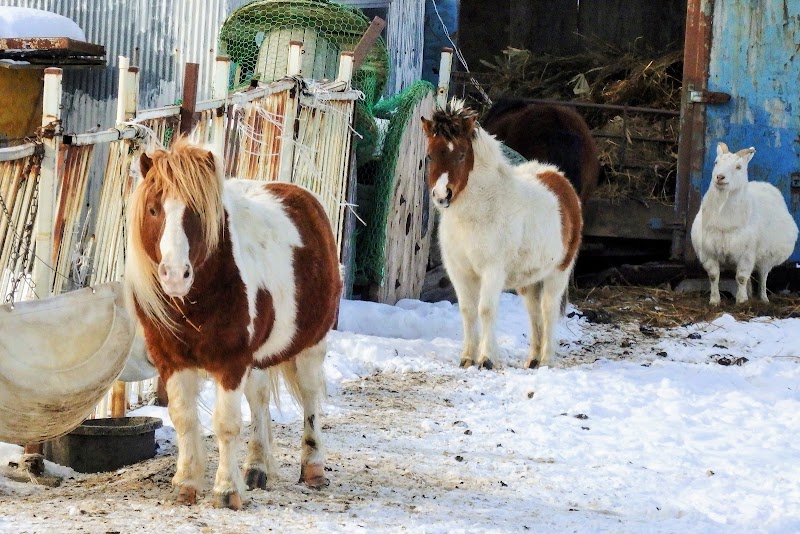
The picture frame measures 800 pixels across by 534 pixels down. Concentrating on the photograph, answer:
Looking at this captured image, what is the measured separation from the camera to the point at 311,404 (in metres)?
5.47

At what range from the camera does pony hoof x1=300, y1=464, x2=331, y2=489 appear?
5.25 metres

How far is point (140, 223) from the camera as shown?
4621mm

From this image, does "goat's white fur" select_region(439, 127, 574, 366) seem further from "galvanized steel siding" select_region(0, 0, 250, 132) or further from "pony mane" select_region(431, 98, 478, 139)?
"galvanized steel siding" select_region(0, 0, 250, 132)

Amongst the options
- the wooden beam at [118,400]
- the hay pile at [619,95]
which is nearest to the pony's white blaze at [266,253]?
the wooden beam at [118,400]

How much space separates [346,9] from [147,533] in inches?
322

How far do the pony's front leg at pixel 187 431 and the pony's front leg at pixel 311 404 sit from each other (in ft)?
2.08

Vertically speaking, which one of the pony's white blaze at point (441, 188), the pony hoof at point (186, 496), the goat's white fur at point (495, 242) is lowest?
the pony hoof at point (186, 496)

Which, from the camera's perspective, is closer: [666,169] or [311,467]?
[311,467]

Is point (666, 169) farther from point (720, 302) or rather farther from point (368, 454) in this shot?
point (368, 454)

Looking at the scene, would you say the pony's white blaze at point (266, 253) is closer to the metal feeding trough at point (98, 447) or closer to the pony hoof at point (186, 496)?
the pony hoof at point (186, 496)

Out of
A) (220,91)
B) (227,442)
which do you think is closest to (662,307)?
(220,91)

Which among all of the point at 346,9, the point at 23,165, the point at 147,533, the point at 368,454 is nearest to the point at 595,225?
the point at 346,9

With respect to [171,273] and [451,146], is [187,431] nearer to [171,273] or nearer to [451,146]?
[171,273]

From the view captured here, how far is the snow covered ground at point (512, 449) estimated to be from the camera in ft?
15.4
